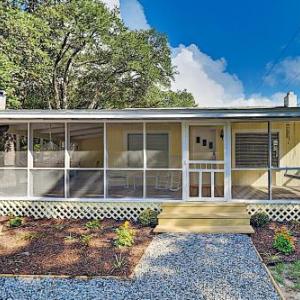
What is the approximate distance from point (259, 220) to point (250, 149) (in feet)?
10.4

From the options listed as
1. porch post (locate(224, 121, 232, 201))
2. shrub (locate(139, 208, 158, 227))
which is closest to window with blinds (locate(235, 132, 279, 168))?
porch post (locate(224, 121, 232, 201))

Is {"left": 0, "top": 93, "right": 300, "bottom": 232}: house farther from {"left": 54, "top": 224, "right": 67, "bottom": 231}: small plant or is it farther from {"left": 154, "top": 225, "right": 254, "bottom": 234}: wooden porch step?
{"left": 154, "top": 225, "right": 254, "bottom": 234}: wooden porch step

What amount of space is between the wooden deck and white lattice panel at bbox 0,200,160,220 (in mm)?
2515

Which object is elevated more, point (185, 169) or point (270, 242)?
point (185, 169)

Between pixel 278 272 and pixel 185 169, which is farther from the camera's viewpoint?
pixel 185 169

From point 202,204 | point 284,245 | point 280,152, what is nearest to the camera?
point 284,245

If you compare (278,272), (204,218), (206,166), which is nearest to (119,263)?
(278,272)

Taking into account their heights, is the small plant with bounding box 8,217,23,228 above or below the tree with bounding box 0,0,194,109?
below

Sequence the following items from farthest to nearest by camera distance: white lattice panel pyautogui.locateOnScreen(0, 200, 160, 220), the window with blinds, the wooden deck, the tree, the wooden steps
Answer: the tree < the window with blinds < the wooden deck < white lattice panel pyautogui.locateOnScreen(0, 200, 160, 220) < the wooden steps

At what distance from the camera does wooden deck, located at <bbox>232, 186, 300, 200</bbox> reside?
9.22 metres

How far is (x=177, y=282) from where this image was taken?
4977mm

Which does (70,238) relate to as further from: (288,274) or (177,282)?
(288,274)

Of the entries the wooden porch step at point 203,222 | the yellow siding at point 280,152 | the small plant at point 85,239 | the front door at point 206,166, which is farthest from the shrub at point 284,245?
the yellow siding at point 280,152

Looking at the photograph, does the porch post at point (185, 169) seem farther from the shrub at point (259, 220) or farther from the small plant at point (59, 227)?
the small plant at point (59, 227)
